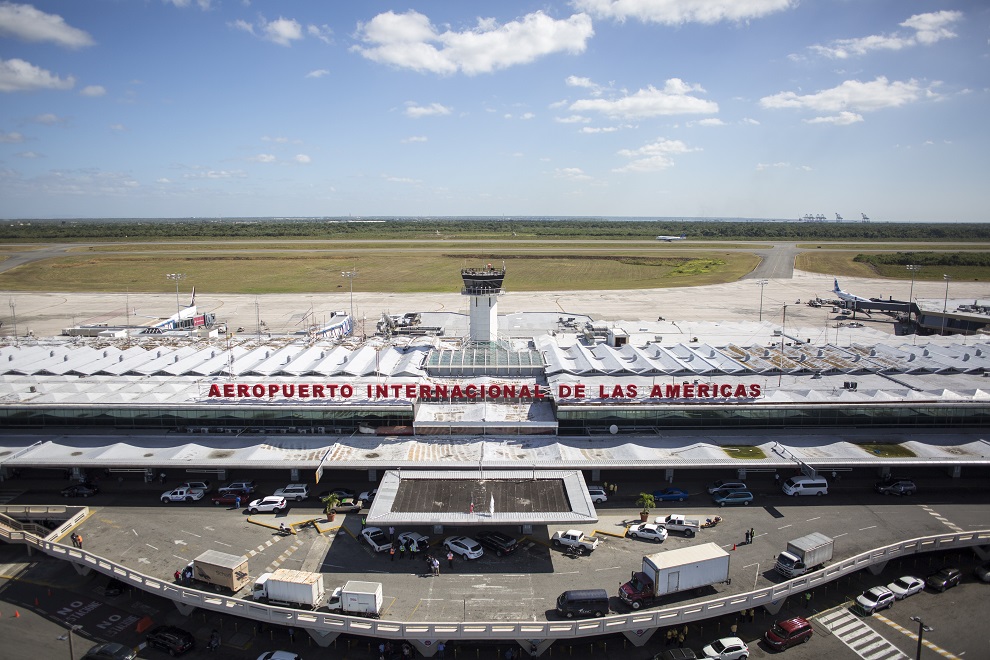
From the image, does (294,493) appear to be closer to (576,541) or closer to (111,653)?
(111,653)

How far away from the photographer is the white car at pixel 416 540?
40.4 m

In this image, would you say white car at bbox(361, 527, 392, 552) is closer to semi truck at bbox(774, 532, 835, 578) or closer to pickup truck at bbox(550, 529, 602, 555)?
pickup truck at bbox(550, 529, 602, 555)

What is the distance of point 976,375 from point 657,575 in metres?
49.3

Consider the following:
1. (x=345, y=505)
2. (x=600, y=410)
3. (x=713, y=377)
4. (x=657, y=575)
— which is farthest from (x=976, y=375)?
(x=345, y=505)

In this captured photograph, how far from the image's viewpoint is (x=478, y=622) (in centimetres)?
3278

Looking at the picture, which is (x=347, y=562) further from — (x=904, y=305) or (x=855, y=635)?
(x=904, y=305)

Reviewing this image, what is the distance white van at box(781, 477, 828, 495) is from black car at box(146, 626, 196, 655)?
41236 mm

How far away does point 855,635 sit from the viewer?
111ft

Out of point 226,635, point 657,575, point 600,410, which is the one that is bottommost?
point 226,635

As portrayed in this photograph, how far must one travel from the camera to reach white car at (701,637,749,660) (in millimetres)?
31750

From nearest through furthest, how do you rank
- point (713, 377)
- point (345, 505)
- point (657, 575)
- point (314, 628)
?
1. point (314, 628)
2. point (657, 575)
3. point (345, 505)
4. point (713, 377)

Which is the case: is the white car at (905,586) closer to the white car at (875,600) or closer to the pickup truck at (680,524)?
the white car at (875,600)

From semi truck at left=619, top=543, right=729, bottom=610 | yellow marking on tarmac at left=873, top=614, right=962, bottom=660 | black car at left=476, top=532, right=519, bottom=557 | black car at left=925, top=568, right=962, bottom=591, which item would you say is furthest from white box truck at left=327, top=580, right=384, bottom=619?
black car at left=925, top=568, right=962, bottom=591

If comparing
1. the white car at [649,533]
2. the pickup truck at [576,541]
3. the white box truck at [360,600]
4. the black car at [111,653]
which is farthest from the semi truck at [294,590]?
the white car at [649,533]
